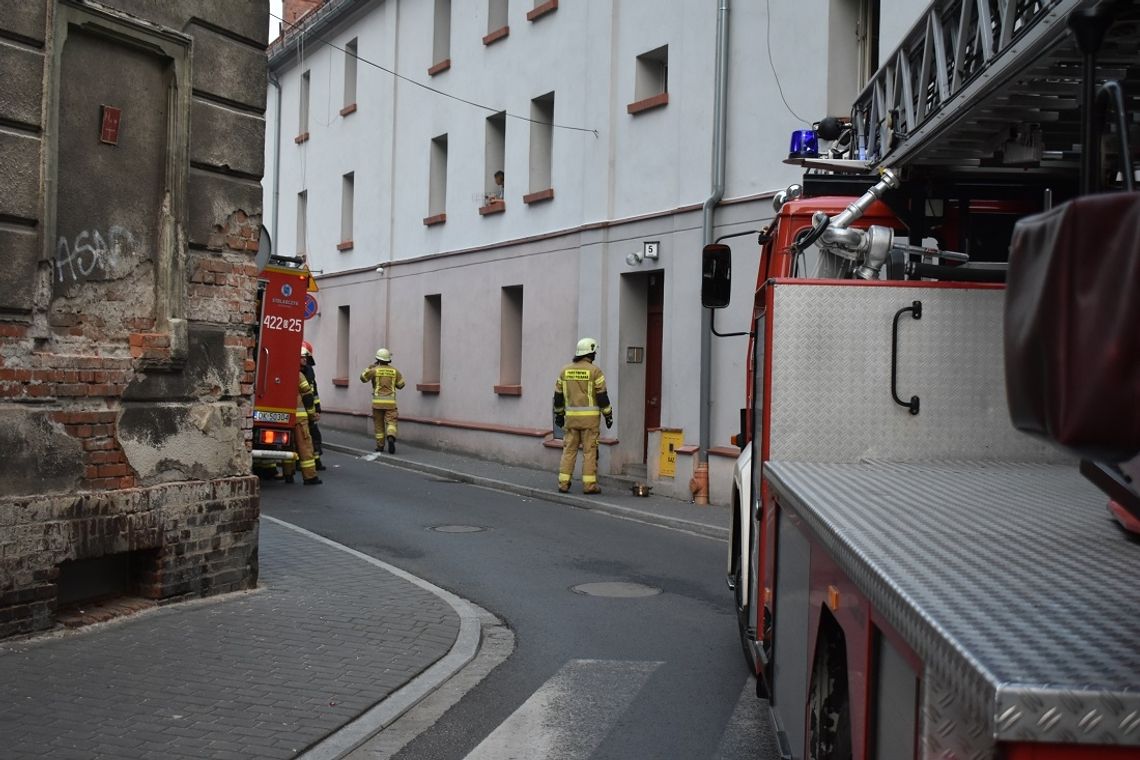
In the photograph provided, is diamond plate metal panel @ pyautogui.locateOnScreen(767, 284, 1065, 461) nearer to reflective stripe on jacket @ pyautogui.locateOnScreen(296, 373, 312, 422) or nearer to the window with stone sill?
reflective stripe on jacket @ pyautogui.locateOnScreen(296, 373, 312, 422)

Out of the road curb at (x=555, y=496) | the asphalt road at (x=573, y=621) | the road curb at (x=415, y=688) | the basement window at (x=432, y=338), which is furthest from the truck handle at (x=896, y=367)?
the basement window at (x=432, y=338)

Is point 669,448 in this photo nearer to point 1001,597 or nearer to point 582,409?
point 582,409

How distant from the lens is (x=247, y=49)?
327 inches

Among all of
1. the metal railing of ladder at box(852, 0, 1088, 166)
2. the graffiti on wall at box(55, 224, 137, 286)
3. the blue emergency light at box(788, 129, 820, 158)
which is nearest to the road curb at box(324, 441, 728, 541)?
the blue emergency light at box(788, 129, 820, 158)

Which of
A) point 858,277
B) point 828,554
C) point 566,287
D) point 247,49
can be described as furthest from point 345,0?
point 828,554

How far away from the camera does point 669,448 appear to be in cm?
1656

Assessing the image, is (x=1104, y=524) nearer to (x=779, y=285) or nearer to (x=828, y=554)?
(x=828, y=554)

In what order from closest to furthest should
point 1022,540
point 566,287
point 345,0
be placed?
point 1022,540, point 566,287, point 345,0

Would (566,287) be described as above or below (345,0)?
below

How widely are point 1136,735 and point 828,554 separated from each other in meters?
1.58

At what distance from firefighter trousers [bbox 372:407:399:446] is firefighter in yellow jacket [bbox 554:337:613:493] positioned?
6.57 meters

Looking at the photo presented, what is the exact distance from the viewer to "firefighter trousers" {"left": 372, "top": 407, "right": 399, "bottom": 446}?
72.3 ft

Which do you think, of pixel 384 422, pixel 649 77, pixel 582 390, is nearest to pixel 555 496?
pixel 582 390

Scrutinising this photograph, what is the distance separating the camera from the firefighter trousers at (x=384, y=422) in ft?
72.3
